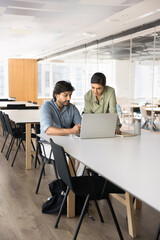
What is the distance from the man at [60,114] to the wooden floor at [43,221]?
83cm

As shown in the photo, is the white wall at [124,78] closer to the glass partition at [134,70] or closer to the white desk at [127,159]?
the glass partition at [134,70]

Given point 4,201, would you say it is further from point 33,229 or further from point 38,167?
point 38,167

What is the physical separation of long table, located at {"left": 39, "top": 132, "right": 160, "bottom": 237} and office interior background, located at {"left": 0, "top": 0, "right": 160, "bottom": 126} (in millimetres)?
2730

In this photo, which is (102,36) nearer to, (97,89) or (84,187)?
(97,89)

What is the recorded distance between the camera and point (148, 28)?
7.16 meters

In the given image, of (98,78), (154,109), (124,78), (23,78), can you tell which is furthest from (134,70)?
(23,78)

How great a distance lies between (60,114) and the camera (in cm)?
379

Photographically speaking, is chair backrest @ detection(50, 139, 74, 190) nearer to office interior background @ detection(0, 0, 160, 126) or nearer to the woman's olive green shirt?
the woman's olive green shirt

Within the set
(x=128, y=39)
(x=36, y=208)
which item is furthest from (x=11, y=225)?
(x=128, y=39)

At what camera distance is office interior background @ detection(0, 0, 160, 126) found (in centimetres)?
549

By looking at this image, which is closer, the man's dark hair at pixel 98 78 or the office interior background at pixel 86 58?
the office interior background at pixel 86 58

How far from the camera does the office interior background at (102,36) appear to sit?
216 inches

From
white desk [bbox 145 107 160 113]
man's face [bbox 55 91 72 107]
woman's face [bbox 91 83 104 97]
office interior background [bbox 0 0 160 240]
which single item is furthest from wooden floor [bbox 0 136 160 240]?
white desk [bbox 145 107 160 113]

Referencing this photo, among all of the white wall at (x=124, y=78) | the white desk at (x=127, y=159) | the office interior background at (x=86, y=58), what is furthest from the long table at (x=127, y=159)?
the white wall at (x=124, y=78)
